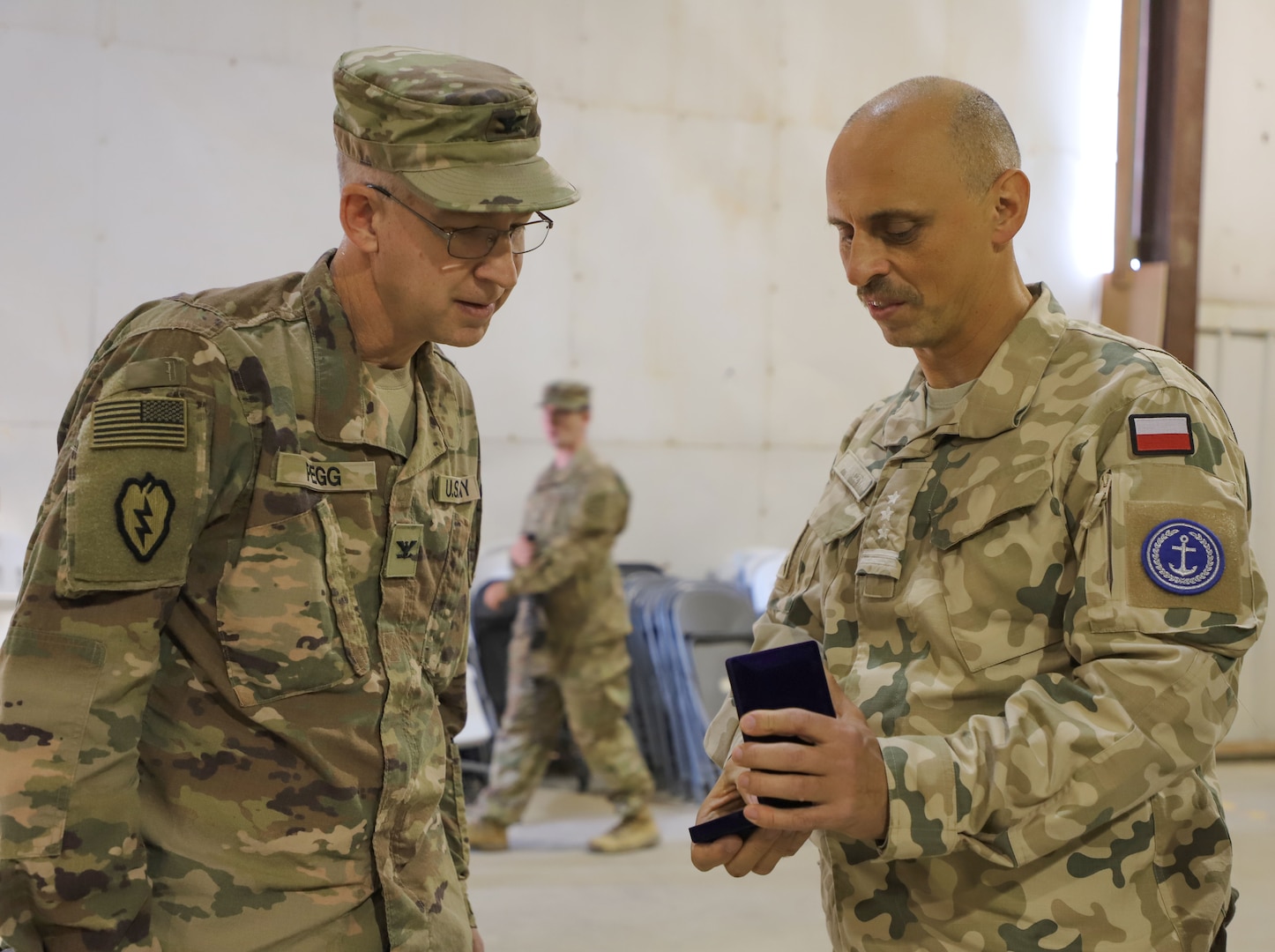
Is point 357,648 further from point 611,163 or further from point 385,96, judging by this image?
point 611,163

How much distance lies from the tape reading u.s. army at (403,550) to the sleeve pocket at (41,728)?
37 centimetres

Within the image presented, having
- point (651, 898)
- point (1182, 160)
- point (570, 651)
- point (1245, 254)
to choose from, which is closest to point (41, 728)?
point (651, 898)

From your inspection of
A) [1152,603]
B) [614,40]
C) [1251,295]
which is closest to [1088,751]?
[1152,603]

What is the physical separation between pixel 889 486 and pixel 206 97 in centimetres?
543

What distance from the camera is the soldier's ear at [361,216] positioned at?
1.55 meters

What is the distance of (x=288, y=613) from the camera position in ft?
4.74

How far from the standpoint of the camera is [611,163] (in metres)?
6.95

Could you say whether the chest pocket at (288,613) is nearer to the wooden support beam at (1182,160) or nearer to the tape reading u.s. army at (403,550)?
the tape reading u.s. army at (403,550)

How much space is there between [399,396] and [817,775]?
0.75m

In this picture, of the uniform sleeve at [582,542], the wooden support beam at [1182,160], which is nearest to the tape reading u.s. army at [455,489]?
the uniform sleeve at [582,542]

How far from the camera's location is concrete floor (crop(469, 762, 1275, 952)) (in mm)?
4184

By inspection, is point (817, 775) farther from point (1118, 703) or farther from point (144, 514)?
point (144, 514)

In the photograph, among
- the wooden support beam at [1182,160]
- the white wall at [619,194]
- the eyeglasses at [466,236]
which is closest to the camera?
the eyeglasses at [466,236]

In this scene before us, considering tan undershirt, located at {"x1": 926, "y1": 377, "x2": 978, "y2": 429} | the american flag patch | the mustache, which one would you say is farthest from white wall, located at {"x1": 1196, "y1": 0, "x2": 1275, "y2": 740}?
the american flag patch
